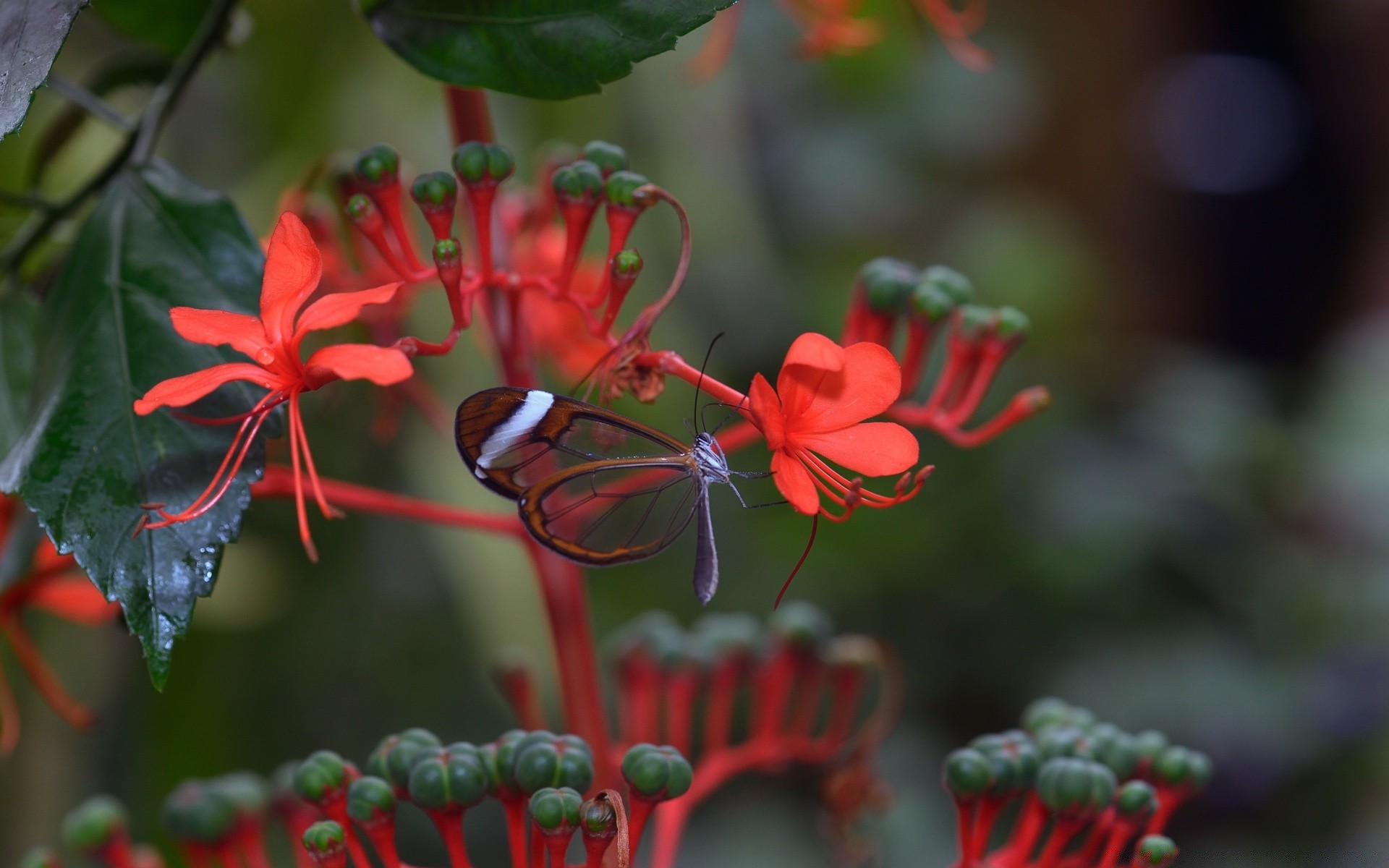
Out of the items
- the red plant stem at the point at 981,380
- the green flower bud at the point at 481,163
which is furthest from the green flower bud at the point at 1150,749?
the green flower bud at the point at 481,163

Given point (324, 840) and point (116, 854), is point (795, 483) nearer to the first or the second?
point (324, 840)

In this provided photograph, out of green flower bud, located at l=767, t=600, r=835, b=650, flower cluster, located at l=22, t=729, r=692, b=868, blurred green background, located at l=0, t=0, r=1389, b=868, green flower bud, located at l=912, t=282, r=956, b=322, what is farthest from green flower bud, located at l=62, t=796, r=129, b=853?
blurred green background, located at l=0, t=0, r=1389, b=868

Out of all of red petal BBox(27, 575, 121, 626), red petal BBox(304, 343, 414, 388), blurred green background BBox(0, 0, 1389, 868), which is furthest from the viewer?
blurred green background BBox(0, 0, 1389, 868)

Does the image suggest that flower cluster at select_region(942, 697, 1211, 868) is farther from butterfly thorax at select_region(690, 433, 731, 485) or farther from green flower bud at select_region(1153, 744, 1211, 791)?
butterfly thorax at select_region(690, 433, 731, 485)

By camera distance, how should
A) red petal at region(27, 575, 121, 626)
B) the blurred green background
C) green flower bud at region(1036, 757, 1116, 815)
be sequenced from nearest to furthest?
green flower bud at region(1036, 757, 1116, 815), red petal at region(27, 575, 121, 626), the blurred green background

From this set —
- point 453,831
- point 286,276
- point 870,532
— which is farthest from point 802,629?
point 870,532

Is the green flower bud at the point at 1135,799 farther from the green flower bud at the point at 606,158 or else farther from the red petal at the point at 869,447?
the green flower bud at the point at 606,158
